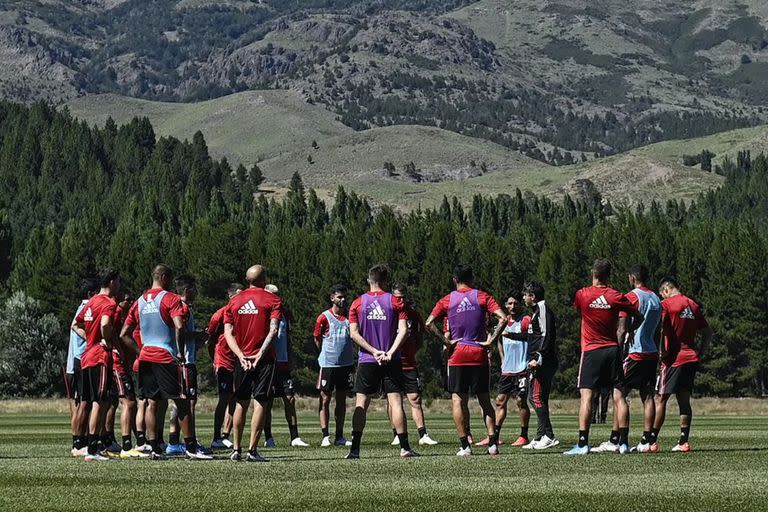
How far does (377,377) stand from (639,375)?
4302 millimetres

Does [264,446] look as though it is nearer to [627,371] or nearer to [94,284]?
[94,284]

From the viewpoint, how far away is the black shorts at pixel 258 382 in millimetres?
20016

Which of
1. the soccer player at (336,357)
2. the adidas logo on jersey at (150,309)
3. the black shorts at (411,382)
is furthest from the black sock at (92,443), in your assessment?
the soccer player at (336,357)

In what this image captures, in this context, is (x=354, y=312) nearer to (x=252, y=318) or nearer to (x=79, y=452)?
(x=252, y=318)

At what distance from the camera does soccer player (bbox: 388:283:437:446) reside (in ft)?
70.2

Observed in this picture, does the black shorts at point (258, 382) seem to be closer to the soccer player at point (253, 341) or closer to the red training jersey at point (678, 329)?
the soccer player at point (253, 341)

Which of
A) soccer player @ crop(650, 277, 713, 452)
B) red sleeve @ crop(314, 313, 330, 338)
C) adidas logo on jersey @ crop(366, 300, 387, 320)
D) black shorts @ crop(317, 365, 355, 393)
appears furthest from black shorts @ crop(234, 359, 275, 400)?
soccer player @ crop(650, 277, 713, 452)

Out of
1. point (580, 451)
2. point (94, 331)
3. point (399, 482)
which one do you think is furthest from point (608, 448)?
point (94, 331)

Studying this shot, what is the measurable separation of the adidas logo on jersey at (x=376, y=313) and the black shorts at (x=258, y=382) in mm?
1858

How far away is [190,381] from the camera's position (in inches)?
851

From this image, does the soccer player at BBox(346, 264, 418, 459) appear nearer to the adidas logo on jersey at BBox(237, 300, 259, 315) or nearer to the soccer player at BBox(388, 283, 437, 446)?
the soccer player at BBox(388, 283, 437, 446)

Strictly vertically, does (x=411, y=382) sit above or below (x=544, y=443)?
above

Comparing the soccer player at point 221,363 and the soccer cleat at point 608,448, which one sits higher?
the soccer player at point 221,363

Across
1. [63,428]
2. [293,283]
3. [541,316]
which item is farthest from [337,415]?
[293,283]
